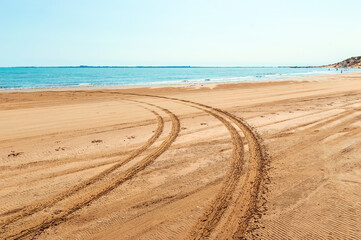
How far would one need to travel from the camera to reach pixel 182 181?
4949mm

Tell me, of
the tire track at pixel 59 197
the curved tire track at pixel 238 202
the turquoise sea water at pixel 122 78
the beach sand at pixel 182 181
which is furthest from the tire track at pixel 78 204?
the turquoise sea water at pixel 122 78

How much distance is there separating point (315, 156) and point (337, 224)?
2.86 m

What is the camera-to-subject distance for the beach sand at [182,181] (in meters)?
3.53

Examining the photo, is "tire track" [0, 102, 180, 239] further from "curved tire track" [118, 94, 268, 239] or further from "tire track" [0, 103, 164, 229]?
"curved tire track" [118, 94, 268, 239]

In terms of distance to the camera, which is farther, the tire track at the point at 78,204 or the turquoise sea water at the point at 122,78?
the turquoise sea water at the point at 122,78

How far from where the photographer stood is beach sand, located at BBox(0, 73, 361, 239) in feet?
11.6

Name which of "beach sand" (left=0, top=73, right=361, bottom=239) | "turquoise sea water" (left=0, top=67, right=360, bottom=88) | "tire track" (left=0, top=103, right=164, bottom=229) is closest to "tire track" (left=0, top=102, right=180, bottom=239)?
"beach sand" (left=0, top=73, right=361, bottom=239)

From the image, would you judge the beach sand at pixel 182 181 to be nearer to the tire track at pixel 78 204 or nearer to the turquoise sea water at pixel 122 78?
the tire track at pixel 78 204

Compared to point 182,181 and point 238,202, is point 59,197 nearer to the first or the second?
point 182,181

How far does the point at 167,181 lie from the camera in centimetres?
495

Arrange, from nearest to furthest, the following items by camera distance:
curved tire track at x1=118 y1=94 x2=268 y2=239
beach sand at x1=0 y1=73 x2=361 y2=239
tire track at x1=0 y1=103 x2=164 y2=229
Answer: curved tire track at x1=118 y1=94 x2=268 y2=239 → beach sand at x1=0 y1=73 x2=361 y2=239 → tire track at x1=0 y1=103 x2=164 y2=229

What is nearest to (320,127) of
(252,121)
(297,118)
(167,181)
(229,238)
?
(297,118)

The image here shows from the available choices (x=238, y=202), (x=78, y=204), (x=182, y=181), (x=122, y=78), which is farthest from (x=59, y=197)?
(x=122, y=78)

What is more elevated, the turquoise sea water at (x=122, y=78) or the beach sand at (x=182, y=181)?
the turquoise sea water at (x=122, y=78)
